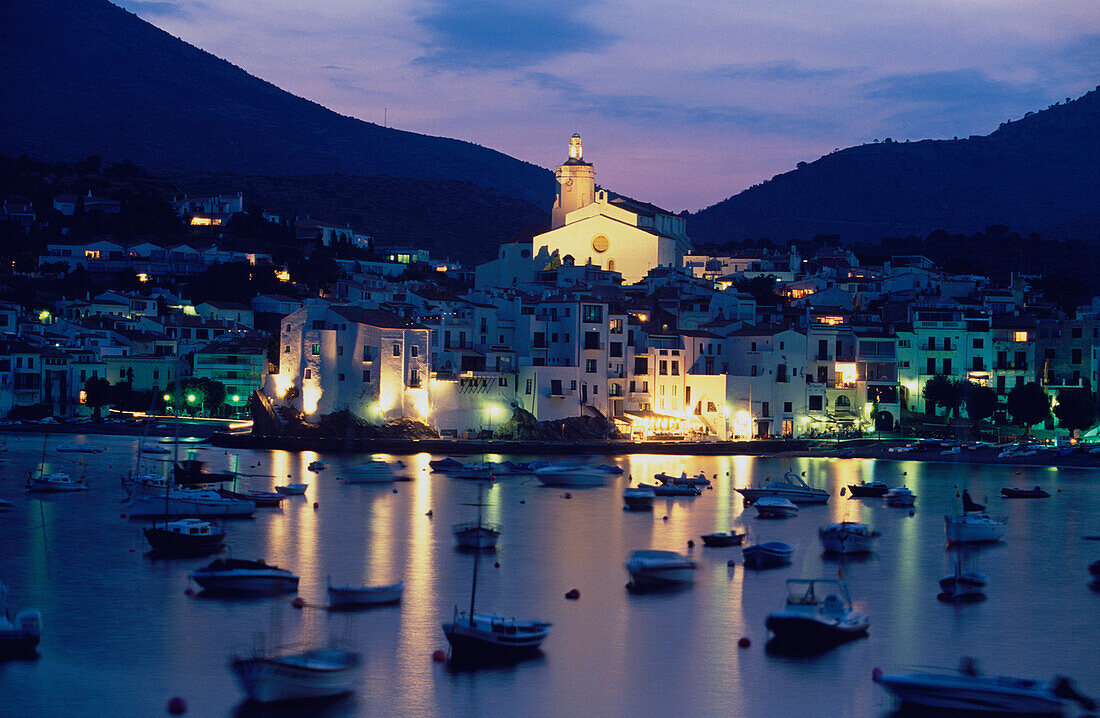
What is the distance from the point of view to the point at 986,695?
16.7 m

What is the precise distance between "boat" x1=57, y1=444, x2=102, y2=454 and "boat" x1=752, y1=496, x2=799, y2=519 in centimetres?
2251

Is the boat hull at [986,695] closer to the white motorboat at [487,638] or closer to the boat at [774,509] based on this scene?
the white motorboat at [487,638]

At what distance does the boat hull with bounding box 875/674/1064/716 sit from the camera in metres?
16.6

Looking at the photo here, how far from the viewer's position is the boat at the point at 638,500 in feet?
113

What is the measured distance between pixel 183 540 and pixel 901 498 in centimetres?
1789

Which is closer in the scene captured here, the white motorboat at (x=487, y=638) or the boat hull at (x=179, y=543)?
the white motorboat at (x=487, y=638)

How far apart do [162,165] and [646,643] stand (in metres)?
130

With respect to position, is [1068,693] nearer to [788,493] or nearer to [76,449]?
[788,493]

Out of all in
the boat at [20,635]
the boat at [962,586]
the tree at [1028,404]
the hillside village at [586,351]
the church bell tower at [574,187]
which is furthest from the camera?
the church bell tower at [574,187]

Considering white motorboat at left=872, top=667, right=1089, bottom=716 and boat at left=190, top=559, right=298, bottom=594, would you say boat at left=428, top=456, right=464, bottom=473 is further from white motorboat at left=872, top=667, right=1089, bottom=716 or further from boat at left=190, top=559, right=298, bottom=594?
white motorboat at left=872, top=667, right=1089, bottom=716

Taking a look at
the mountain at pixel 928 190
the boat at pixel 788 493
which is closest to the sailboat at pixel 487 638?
the boat at pixel 788 493

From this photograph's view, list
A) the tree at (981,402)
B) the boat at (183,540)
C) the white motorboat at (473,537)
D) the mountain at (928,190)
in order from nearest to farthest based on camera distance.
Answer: the boat at (183,540)
the white motorboat at (473,537)
the tree at (981,402)
the mountain at (928,190)

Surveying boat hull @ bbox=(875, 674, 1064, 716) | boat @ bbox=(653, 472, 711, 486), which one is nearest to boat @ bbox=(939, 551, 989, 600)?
boat hull @ bbox=(875, 674, 1064, 716)

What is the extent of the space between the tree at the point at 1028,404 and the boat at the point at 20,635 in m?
36.1
